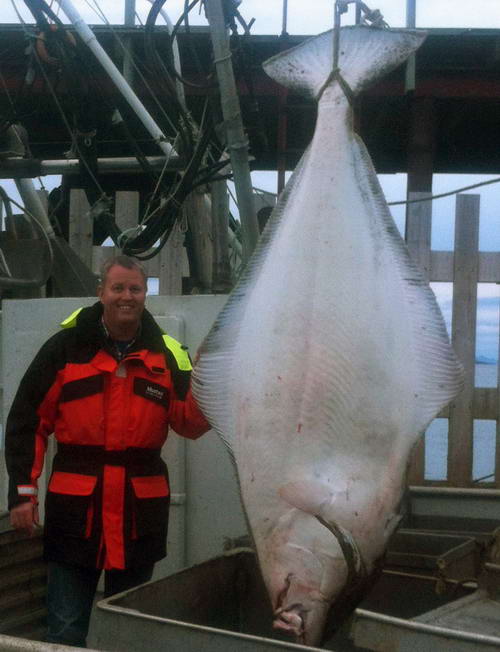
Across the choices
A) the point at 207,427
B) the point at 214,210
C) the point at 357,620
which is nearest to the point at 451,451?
the point at 214,210

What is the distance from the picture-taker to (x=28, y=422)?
256 cm

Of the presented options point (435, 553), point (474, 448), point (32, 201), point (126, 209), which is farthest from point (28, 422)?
point (474, 448)

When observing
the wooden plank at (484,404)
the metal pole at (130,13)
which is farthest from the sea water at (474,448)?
the metal pole at (130,13)

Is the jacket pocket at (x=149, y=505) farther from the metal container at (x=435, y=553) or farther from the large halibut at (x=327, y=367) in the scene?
Answer: the metal container at (x=435, y=553)

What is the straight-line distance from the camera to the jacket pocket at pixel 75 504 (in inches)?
99.3

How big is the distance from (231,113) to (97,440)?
1.34 m

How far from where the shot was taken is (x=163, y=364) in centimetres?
262

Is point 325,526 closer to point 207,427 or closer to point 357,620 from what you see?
point 357,620

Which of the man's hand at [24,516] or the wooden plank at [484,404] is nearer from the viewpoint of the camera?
the man's hand at [24,516]

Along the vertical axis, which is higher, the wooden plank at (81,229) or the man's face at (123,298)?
the wooden plank at (81,229)

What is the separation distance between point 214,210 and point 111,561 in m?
1.77

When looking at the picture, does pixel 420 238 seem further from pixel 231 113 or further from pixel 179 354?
pixel 179 354

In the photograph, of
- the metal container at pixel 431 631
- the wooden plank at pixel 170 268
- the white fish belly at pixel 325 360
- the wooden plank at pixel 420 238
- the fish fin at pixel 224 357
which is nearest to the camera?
the metal container at pixel 431 631

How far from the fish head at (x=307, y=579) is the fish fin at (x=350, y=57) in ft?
3.91
